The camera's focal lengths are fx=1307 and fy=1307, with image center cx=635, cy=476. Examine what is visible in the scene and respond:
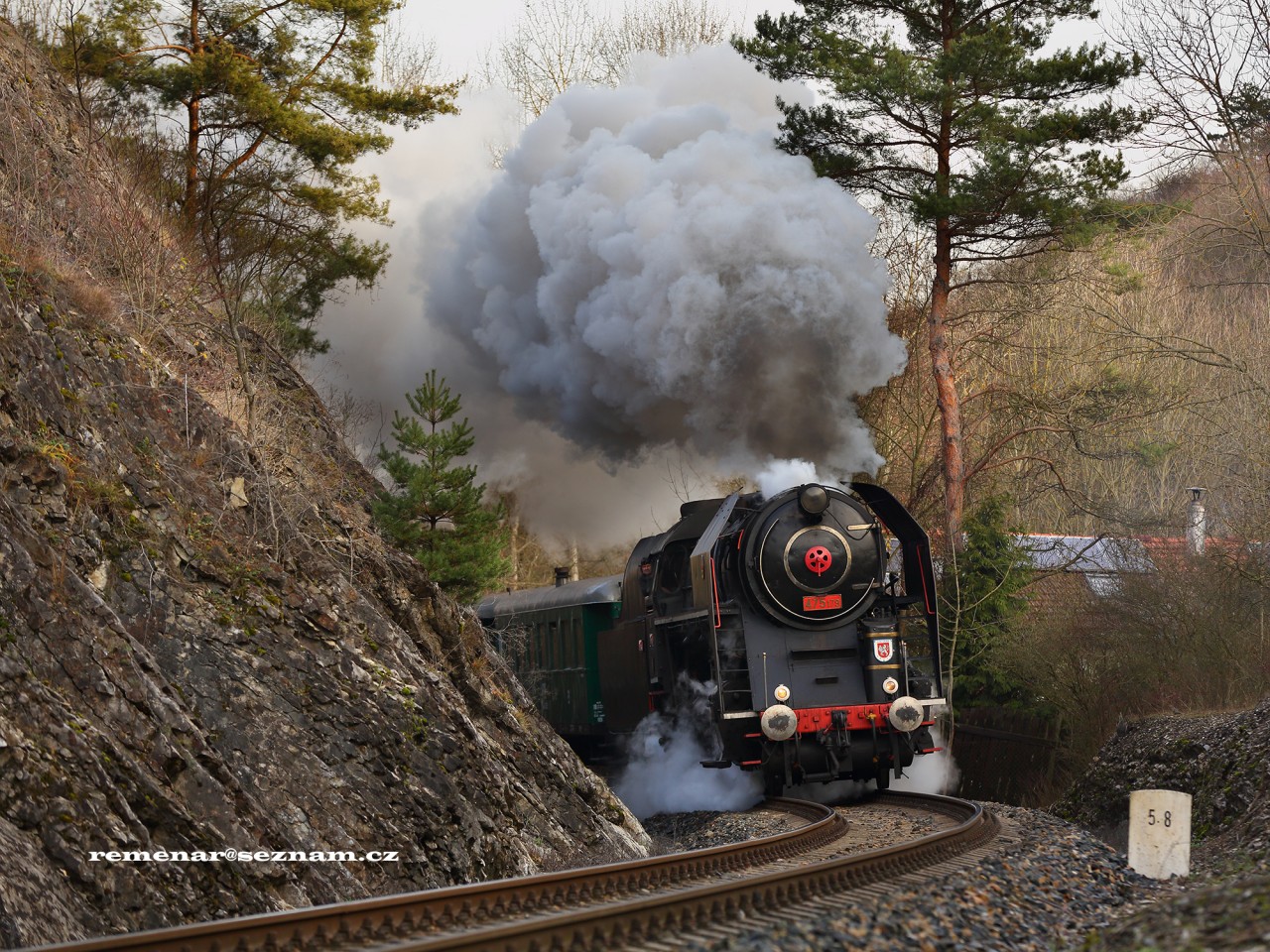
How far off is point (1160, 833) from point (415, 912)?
4.67 m

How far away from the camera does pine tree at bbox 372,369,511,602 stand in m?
14.2

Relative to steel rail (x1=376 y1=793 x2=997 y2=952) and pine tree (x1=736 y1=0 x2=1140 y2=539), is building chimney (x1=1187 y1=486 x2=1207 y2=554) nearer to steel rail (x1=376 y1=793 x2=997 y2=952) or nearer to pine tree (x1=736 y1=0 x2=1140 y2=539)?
pine tree (x1=736 y1=0 x2=1140 y2=539)

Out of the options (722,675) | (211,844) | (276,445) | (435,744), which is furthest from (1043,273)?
(211,844)

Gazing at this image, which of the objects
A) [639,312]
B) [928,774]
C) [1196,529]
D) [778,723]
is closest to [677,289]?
[639,312]

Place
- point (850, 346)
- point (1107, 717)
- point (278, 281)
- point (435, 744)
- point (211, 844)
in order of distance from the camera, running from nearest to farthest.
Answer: point (211, 844)
point (435, 744)
point (850, 346)
point (1107, 717)
point (278, 281)

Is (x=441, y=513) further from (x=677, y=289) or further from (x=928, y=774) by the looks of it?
(x=928, y=774)

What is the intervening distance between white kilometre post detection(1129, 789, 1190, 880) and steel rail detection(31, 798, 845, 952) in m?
2.47

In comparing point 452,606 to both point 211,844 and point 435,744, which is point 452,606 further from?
point 211,844

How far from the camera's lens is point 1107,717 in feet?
55.1

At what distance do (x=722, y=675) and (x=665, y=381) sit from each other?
11.7 feet

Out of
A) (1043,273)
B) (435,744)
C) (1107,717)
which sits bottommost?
(1107,717)

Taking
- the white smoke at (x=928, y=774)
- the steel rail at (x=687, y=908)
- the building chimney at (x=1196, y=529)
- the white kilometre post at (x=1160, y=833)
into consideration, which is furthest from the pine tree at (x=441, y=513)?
the building chimney at (x=1196, y=529)

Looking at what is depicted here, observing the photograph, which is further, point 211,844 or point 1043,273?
point 1043,273

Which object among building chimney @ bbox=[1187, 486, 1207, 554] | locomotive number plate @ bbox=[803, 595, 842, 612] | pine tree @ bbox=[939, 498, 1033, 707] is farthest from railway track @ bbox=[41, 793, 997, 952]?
building chimney @ bbox=[1187, 486, 1207, 554]
